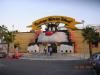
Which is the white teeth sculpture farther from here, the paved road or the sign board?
the paved road

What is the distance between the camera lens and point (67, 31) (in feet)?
252

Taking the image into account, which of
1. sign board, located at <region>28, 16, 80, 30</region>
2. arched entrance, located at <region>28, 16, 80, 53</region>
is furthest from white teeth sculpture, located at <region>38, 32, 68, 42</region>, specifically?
sign board, located at <region>28, 16, 80, 30</region>

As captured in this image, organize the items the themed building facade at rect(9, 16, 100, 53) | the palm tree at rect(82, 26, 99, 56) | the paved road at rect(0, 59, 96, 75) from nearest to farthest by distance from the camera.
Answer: the paved road at rect(0, 59, 96, 75) < the palm tree at rect(82, 26, 99, 56) < the themed building facade at rect(9, 16, 100, 53)

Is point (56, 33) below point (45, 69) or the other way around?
the other way around

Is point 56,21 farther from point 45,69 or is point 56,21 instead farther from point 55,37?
point 45,69

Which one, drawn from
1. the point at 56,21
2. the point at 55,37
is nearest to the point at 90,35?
the point at 55,37

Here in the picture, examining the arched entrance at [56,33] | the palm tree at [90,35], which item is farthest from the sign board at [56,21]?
the palm tree at [90,35]

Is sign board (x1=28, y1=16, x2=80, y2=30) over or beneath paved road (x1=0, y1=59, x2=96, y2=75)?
over

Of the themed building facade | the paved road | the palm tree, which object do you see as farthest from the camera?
the themed building facade

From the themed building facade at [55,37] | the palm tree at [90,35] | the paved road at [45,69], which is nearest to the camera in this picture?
the paved road at [45,69]

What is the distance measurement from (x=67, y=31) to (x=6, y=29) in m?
19.4

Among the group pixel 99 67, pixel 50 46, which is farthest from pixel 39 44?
pixel 99 67

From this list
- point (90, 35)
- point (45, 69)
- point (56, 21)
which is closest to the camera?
point (45, 69)

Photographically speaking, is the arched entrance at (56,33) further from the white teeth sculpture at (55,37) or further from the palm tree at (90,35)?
the palm tree at (90,35)
